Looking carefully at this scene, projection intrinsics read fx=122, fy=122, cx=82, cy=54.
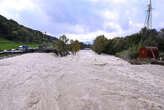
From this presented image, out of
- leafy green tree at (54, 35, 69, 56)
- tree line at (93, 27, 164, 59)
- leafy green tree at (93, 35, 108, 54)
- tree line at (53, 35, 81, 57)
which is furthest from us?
leafy green tree at (93, 35, 108, 54)

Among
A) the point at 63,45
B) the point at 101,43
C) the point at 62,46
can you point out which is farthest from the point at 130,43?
the point at 62,46

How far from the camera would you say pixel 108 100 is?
13.1ft

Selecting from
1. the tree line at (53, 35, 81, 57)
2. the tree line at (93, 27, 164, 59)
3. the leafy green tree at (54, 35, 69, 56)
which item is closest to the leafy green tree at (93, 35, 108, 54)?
the tree line at (93, 27, 164, 59)

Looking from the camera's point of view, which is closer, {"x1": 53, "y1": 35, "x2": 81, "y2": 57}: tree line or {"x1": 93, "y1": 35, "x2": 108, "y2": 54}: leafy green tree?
{"x1": 53, "y1": 35, "x2": 81, "y2": 57}: tree line

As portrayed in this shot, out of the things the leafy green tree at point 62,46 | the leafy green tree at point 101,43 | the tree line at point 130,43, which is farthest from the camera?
the leafy green tree at point 101,43

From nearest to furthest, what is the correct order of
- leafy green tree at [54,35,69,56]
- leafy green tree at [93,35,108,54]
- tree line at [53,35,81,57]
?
leafy green tree at [54,35,69,56], tree line at [53,35,81,57], leafy green tree at [93,35,108,54]

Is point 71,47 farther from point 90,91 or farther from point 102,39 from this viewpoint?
point 90,91

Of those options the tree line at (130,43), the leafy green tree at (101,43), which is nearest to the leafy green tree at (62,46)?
the leafy green tree at (101,43)

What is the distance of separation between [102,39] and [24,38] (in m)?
33.9

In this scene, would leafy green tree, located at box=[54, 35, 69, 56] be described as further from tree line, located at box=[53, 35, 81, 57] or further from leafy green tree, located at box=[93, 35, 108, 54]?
leafy green tree, located at box=[93, 35, 108, 54]

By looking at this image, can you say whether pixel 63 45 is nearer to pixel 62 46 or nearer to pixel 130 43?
pixel 62 46

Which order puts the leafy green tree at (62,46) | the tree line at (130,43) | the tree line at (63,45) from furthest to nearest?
the tree line at (63,45) < the leafy green tree at (62,46) < the tree line at (130,43)

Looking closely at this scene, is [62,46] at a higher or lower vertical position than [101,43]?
lower

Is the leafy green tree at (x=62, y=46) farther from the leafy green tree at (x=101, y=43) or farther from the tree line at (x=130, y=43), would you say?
the tree line at (x=130, y=43)
